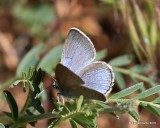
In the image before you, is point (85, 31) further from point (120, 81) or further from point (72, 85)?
point (72, 85)

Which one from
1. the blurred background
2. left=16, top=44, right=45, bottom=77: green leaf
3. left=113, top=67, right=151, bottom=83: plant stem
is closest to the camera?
left=16, top=44, right=45, bottom=77: green leaf

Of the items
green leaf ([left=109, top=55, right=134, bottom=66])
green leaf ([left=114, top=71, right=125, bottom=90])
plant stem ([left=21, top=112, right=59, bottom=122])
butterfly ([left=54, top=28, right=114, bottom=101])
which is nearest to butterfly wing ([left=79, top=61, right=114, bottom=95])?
butterfly ([left=54, top=28, right=114, bottom=101])

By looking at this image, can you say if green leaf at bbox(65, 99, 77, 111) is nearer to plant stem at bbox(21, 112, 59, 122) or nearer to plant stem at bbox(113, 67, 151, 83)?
plant stem at bbox(21, 112, 59, 122)

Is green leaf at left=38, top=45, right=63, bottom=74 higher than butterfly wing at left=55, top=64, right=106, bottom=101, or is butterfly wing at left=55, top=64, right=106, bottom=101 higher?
butterfly wing at left=55, top=64, right=106, bottom=101

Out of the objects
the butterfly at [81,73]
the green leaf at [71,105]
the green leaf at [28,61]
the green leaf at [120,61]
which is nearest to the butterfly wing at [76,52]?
the butterfly at [81,73]

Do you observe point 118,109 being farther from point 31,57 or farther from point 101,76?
point 31,57

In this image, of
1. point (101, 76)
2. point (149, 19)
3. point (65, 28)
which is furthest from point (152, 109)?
point (65, 28)
